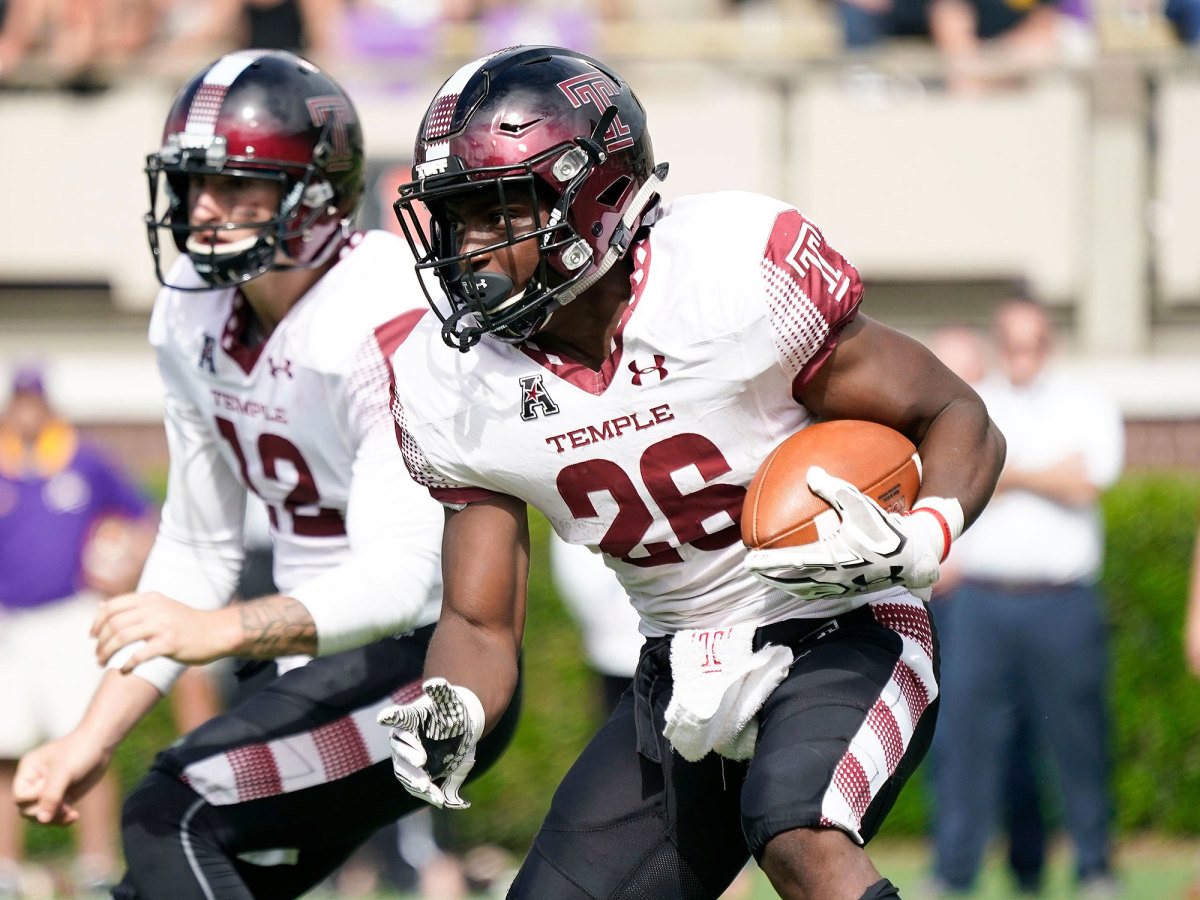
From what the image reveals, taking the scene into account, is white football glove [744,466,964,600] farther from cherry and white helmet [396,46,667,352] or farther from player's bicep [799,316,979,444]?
cherry and white helmet [396,46,667,352]

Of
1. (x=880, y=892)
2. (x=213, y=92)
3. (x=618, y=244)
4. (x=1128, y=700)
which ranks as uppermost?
(x=213, y=92)

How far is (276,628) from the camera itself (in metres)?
3.50

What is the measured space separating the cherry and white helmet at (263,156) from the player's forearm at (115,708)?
88 cm

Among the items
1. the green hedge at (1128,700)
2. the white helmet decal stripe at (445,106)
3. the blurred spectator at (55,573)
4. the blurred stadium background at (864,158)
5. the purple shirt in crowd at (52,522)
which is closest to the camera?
the white helmet decal stripe at (445,106)

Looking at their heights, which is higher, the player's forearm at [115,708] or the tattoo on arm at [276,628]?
the tattoo on arm at [276,628]

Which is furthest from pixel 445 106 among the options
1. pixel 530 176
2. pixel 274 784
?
pixel 274 784

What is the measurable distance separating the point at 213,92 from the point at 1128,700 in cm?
510

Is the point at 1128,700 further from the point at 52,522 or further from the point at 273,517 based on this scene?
the point at 273,517

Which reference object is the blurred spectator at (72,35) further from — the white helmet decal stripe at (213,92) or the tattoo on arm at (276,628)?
the tattoo on arm at (276,628)

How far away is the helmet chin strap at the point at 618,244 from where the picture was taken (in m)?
3.30

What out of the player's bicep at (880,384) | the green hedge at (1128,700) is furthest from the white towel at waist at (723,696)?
the green hedge at (1128,700)

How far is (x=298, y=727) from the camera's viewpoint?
3.74m

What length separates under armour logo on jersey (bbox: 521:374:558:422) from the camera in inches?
128

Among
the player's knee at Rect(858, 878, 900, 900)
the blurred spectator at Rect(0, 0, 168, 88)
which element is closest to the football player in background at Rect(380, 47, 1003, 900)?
the player's knee at Rect(858, 878, 900, 900)
